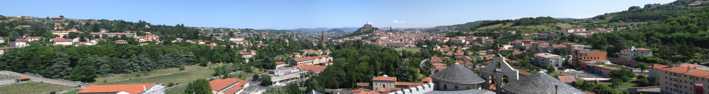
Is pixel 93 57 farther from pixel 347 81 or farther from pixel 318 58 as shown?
pixel 347 81

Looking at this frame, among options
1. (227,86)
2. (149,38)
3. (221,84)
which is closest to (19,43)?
(149,38)

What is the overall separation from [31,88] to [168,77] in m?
9.67

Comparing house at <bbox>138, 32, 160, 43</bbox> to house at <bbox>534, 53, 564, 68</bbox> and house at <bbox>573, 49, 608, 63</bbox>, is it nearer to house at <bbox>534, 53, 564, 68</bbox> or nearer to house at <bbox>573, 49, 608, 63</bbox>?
house at <bbox>534, 53, 564, 68</bbox>

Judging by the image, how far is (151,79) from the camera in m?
39.9

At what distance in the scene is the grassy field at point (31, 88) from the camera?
32.9 metres

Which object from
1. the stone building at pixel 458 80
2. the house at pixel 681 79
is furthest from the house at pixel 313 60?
the stone building at pixel 458 80

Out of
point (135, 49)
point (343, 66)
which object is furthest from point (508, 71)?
point (135, 49)

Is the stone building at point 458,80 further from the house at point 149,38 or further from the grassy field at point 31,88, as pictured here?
the house at point 149,38

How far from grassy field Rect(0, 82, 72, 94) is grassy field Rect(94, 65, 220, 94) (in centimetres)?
342

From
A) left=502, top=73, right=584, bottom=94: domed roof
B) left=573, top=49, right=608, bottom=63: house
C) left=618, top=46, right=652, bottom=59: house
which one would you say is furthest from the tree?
left=618, top=46, right=652, bottom=59: house

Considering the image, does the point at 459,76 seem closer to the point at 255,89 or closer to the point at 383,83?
the point at 383,83

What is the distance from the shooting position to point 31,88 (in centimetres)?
3453

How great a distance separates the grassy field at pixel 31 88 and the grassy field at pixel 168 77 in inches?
135

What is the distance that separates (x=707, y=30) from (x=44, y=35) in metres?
76.7
